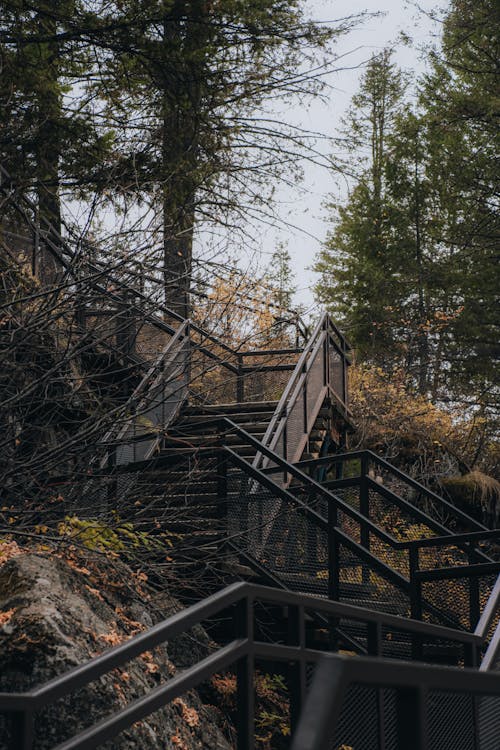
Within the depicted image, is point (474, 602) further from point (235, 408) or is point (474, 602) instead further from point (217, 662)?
point (235, 408)

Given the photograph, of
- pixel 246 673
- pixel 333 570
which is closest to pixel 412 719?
pixel 246 673

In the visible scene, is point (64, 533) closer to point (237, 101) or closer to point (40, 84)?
point (40, 84)

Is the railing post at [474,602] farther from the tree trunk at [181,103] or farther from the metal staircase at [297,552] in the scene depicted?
the tree trunk at [181,103]

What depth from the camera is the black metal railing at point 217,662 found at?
3.07 metres

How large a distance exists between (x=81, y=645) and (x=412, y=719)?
4.53m

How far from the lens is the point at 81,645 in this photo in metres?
6.02

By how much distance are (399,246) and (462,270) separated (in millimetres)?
3036

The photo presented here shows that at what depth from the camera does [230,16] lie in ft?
45.5

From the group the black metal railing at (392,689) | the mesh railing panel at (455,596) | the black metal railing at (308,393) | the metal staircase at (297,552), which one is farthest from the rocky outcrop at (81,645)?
the black metal railing at (392,689)

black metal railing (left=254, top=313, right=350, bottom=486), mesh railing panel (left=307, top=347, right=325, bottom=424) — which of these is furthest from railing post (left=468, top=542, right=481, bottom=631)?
mesh railing panel (left=307, top=347, right=325, bottom=424)

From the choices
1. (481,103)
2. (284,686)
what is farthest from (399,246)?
(284,686)

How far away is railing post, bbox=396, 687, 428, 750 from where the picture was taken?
6.07 feet

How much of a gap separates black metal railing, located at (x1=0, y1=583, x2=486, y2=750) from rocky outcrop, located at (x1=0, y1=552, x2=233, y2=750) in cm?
143

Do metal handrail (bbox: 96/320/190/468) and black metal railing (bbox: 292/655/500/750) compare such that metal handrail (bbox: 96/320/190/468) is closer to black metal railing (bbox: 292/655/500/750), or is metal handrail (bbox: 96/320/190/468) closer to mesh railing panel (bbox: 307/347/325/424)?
mesh railing panel (bbox: 307/347/325/424)
